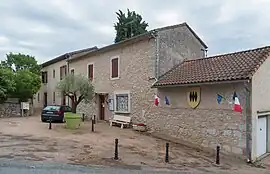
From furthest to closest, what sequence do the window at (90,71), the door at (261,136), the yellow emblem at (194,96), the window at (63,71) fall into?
the window at (63,71) < the window at (90,71) < the yellow emblem at (194,96) < the door at (261,136)

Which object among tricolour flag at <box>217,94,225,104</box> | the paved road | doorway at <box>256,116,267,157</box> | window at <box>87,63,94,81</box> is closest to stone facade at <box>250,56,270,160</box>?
doorway at <box>256,116,267,157</box>

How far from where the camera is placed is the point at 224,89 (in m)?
15.0

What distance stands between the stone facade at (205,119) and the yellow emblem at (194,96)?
191mm

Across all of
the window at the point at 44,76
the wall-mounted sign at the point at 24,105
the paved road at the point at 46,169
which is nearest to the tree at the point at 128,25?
the window at the point at 44,76

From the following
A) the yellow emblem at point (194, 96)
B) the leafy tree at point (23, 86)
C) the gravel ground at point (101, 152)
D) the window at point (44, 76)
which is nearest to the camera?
the gravel ground at point (101, 152)

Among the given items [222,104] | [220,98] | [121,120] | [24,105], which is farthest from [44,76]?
[222,104]

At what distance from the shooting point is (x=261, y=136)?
49.2 ft

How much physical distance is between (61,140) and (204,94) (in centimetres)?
775

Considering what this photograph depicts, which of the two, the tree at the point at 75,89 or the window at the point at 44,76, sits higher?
the window at the point at 44,76

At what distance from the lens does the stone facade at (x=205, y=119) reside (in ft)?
46.8

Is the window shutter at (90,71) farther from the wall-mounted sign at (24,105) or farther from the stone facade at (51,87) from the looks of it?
the wall-mounted sign at (24,105)

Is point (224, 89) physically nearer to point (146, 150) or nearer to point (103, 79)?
point (146, 150)

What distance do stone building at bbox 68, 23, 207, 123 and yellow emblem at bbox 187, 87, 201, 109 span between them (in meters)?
3.15

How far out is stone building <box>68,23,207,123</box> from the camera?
19594 mm
